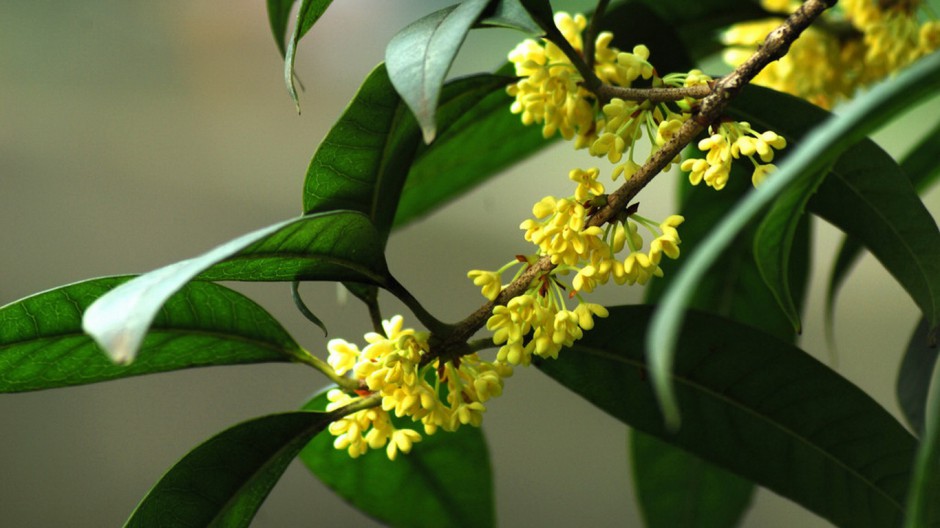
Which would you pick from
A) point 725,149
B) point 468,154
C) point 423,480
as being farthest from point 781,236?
point 423,480

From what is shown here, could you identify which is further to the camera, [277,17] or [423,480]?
[423,480]

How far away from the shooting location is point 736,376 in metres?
0.58

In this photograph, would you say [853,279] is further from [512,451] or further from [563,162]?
[512,451]

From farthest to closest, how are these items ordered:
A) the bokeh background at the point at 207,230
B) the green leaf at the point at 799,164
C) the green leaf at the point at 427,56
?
the bokeh background at the point at 207,230
the green leaf at the point at 427,56
the green leaf at the point at 799,164

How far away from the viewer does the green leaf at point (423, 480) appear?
763mm

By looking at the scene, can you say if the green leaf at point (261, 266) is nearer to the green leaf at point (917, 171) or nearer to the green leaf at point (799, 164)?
Result: the green leaf at point (799, 164)

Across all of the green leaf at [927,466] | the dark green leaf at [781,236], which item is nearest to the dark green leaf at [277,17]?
the dark green leaf at [781,236]

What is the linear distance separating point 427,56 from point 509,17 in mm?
61

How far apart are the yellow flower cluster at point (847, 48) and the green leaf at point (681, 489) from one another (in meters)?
0.34

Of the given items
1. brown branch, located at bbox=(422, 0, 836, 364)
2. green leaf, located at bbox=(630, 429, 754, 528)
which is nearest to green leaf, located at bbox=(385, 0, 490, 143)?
brown branch, located at bbox=(422, 0, 836, 364)

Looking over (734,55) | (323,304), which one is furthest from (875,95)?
(323,304)

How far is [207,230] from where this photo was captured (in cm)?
143

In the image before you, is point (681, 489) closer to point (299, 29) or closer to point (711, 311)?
point (711, 311)

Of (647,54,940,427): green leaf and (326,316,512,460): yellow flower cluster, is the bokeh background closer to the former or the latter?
(326,316,512,460): yellow flower cluster
